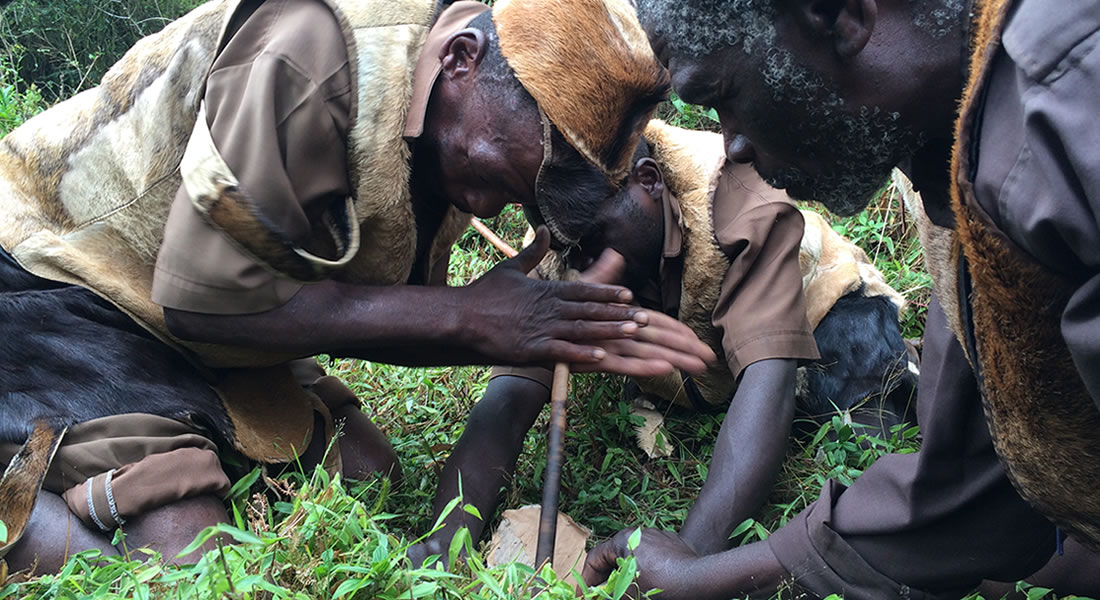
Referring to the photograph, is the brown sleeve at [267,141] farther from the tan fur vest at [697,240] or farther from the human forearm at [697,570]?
the tan fur vest at [697,240]

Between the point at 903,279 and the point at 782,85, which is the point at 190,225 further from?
the point at 903,279

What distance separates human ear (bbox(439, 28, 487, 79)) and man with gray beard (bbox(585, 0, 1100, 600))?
24.8 inches

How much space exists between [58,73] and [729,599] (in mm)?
5424

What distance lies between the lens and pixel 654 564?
2824mm

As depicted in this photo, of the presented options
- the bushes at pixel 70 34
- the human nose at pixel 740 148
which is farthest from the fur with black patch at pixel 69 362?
the bushes at pixel 70 34

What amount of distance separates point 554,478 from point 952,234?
132 cm

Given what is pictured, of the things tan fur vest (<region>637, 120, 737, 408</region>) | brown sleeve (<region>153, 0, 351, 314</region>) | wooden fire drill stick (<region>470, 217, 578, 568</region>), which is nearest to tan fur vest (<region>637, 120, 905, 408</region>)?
tan fur vest (<region>637, 120, 737, 408</region>)

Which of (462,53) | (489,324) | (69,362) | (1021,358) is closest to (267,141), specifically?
(462,53)

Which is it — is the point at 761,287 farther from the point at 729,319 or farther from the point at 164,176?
the point at 164,176

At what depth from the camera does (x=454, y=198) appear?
3107 mm

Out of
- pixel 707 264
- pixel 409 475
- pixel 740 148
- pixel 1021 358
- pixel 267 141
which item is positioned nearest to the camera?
pixel 1021 358

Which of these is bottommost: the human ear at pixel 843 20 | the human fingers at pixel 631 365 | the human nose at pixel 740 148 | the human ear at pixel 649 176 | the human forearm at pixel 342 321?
the human fingers at pixel 631 365

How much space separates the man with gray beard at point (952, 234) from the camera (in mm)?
1536

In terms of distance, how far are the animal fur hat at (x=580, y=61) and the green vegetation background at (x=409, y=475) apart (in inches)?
45.0
